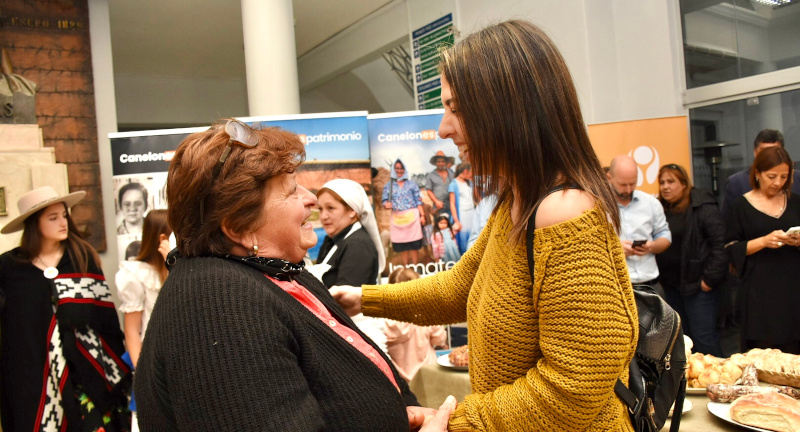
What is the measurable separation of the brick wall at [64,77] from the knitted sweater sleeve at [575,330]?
17.0 feet

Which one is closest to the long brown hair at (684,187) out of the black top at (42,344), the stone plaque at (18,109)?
the black top at (42,344)

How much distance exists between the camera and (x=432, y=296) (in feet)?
5.58

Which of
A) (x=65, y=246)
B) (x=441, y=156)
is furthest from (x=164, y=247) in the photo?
(x=441, y=156)

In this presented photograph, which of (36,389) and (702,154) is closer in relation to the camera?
(36,389)

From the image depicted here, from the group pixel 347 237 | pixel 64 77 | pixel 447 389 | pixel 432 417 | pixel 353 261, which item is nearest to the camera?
pixel 432 417

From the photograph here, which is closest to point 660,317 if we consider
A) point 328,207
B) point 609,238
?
point 609,238

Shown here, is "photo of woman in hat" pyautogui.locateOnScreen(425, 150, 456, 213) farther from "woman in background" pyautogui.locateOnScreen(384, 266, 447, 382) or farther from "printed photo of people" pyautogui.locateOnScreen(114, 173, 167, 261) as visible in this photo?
"printed photo of people" pyautogui.locateOnScreen(114, 173, 167, 261)

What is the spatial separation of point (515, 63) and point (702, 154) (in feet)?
17.3

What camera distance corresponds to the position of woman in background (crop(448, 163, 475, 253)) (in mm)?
4719

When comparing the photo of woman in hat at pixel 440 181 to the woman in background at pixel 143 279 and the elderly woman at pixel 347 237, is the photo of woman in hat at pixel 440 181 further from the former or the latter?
the woman in background at pixel 143 279

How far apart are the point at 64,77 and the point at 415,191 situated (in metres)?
3.49

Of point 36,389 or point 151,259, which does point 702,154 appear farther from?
point 36,389

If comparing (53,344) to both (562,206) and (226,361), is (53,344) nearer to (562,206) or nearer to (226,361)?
(226,361)

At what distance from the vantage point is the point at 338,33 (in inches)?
356
